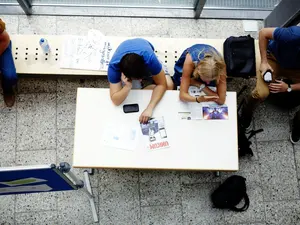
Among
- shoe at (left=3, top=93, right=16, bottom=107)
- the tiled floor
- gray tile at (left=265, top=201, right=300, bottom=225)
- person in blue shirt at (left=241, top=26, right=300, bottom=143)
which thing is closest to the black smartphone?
the tiled floor

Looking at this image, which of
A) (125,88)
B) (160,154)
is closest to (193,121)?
(160,154)

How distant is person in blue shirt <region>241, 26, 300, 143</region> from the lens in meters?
2.77

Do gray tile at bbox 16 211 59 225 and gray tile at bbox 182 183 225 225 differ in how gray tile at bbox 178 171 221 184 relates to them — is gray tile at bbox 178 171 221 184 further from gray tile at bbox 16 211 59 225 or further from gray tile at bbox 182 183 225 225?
gray tile at bbox 16 211 59 225

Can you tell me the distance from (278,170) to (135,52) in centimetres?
179

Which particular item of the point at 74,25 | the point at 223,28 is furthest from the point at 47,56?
the point at 223,28

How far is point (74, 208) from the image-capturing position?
3221 millimetres

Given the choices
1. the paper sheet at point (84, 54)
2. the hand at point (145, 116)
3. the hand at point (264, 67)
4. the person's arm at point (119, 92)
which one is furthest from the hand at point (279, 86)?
the paper sheet at point (84, 54)

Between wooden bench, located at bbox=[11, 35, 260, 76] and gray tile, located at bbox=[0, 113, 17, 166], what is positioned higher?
wooden bench, located at bbox=[11, 35, 260, 76]

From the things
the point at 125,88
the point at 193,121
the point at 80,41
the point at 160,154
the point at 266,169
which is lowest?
the point at 266,169

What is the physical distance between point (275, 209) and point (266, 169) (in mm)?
360

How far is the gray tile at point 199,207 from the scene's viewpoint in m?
3.24

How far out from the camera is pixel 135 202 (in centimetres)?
325

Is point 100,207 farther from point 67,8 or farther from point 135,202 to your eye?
point 67,8

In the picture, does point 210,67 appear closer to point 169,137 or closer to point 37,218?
point 169,137
